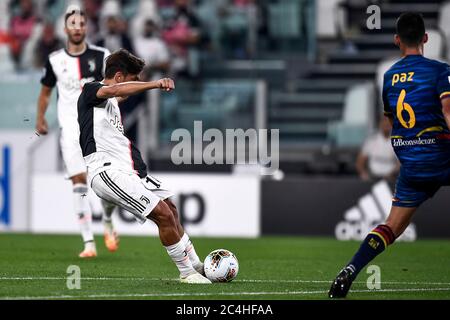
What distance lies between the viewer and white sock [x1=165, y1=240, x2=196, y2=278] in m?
9.72

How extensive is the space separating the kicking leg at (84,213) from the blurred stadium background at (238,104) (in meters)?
5.23

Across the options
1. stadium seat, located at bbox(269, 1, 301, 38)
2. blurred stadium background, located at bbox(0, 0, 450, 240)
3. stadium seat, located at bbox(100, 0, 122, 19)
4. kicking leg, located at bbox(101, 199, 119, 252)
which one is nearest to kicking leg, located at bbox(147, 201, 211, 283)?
kicking leg, located at bbox(101, 199, 119, 252)

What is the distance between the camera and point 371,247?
8945mm

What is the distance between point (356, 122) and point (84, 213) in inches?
318

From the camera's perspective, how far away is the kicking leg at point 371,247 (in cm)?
873

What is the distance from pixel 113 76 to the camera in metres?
9.91

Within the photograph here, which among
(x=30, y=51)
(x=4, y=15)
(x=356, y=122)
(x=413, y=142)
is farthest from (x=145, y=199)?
(x=4, y=15)

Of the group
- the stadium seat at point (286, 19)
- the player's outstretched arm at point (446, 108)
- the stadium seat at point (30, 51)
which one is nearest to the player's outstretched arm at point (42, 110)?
the player's outstretched arm at point (446, 108)

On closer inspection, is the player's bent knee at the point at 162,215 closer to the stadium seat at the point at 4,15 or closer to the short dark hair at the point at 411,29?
the short dark hair at the point at 411,29

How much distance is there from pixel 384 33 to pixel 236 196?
660 cm

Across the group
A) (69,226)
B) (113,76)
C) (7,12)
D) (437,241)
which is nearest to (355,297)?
(113,76)

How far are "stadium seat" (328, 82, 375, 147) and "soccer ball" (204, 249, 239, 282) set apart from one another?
33.9ft

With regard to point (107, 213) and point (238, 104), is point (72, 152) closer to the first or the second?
point (107, 213)
